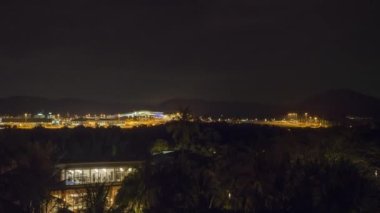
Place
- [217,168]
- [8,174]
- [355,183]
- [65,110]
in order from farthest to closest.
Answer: [65,110], [217,168], [355,183], [8,174]

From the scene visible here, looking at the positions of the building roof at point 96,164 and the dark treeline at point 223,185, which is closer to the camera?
the dark treeline at point 223,185

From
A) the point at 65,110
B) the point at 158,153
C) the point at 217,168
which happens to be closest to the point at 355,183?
the point at 217,168

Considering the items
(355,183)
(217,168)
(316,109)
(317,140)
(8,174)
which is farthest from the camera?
(316,109)

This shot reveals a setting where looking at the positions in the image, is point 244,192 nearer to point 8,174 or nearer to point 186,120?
point 8,174

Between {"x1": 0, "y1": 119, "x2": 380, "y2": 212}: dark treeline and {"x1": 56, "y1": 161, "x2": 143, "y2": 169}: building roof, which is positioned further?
{"x1": 56, "y1": 161, "x2": 143, "y2": 169}: building roof

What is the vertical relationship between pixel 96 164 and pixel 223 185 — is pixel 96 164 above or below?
above

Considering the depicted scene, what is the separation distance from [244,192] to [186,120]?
30.4ft

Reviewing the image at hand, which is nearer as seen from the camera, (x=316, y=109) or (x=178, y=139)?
(x=178, y=139)

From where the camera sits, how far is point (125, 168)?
22.7m

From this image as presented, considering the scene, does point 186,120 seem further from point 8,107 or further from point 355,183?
point 8,107

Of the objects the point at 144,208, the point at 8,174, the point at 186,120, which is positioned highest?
the point at 186,120

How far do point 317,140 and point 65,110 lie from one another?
84.9 m

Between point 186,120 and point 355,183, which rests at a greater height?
point 186,120

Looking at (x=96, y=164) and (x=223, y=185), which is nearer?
(x=223, y=185)
